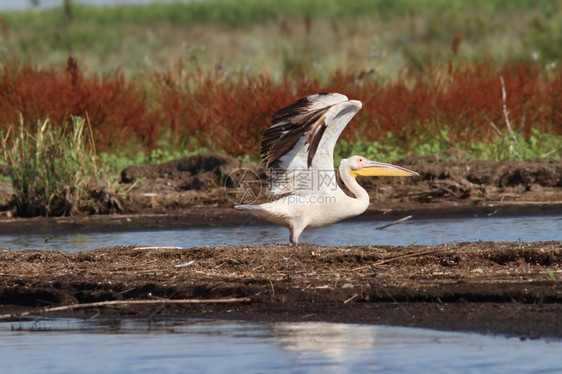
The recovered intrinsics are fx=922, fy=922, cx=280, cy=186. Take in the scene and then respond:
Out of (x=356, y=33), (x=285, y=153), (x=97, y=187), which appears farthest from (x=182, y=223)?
(x=356, y=33)

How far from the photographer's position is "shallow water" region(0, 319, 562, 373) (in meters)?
4.84

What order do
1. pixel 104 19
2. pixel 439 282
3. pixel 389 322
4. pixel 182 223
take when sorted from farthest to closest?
1. pixel 104 19
2. pixel 182 223
3. pixel 439 282
4. pixel 389 322

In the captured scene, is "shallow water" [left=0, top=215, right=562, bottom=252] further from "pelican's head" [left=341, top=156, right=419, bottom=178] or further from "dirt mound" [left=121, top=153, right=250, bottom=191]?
"dirt mound" [left=121, top=153, right=250, bottom=191]

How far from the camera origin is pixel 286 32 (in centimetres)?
3781

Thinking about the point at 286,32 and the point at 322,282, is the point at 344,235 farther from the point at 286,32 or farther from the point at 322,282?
the point at 286,32

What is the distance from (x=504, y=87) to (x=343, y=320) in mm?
10014

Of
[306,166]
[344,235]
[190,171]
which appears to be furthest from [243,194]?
[306,166]

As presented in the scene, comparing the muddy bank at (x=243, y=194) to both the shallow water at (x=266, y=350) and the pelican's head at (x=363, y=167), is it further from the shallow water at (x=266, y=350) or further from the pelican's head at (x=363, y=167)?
the shallow water at (x=266, y=350)

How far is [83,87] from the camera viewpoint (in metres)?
15.3

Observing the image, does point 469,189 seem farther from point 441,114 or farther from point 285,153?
point 285,153

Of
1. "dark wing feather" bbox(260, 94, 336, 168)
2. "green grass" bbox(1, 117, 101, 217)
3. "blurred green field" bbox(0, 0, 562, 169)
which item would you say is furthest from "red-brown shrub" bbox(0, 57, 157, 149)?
"dark wing feather" bbox(260, 94, 336, 168)

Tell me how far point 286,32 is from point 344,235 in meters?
28.6

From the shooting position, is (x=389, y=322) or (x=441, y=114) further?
(x=441, y=114)

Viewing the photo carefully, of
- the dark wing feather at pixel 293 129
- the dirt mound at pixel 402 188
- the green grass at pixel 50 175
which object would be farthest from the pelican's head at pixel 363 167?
the green grass at pixel 50 175
